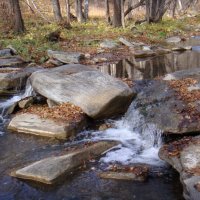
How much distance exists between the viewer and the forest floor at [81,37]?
18.6m

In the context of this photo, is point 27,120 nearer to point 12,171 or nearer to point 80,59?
point 12,171

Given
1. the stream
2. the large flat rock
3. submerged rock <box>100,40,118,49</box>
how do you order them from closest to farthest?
the stream → the large flat rock → submerged rock <box>100,40,118,49</box>

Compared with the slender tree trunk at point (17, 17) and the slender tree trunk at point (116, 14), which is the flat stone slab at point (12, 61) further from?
the slender tree trunk at point (116, 14)

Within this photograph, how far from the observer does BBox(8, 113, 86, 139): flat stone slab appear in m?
9.39

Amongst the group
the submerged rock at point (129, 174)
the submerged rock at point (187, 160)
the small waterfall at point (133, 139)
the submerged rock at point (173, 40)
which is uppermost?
the submerged rock at point (187, 160)

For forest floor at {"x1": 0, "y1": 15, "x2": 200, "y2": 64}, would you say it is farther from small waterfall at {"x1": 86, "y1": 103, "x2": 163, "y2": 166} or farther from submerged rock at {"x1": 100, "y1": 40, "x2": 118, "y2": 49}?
small waterfall at {"x1": 86, "y1": 103, "x2": 163, "y2": 166}

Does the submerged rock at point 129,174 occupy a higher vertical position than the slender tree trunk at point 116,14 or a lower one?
lower

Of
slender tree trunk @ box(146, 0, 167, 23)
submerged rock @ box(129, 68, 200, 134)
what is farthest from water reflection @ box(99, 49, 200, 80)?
slender tree trunk @ box(146, 0, 167, 23)

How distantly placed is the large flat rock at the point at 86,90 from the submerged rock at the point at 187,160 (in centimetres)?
266

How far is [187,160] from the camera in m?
6.96

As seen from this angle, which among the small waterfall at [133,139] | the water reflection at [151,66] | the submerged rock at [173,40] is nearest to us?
the small waterfall at [133,139]

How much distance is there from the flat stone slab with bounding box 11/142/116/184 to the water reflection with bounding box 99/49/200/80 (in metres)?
6.38

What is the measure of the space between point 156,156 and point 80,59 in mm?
9603

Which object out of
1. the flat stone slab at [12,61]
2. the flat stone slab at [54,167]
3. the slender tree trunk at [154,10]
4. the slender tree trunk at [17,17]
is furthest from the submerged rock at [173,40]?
the flat stone slab at [54,167]
